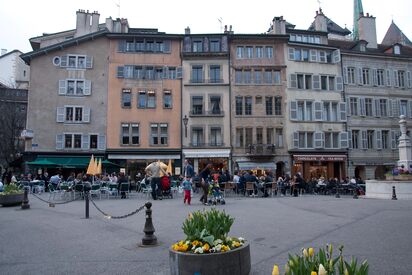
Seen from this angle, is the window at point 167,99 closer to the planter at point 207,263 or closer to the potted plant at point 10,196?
the potted plant at point 10,196

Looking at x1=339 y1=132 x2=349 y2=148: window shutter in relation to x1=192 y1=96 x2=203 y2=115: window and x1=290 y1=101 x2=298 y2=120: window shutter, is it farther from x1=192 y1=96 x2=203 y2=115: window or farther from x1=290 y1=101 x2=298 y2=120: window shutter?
x1=192 y1=96 x2=203 y2=115: window

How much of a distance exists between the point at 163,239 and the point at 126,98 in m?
26.3

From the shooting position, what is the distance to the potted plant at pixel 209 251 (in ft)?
14.8

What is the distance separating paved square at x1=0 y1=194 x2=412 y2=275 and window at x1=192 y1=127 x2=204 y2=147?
20535 millimetres

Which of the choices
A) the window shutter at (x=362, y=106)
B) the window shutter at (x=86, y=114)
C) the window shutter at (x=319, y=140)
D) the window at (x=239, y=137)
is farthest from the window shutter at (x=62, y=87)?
the window shutter at (x=362, y=106)

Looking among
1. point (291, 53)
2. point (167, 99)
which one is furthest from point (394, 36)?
point (167, 99)

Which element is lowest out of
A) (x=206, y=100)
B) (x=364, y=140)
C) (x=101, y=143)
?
(x=101, y=143)

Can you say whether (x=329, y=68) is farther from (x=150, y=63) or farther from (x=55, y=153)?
(x=55, y=153)

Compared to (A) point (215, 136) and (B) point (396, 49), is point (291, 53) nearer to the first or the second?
(A) point (215, 136)

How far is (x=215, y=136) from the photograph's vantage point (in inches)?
1300

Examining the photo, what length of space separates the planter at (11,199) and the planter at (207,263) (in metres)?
12.6

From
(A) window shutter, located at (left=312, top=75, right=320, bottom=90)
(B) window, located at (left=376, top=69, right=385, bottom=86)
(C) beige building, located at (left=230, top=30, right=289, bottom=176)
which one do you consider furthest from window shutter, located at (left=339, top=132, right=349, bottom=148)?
(B) window, located at (left=376, top=69, right=385, bottom=86)

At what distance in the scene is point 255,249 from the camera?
6750mm

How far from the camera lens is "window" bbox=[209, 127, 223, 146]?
32812 mm
